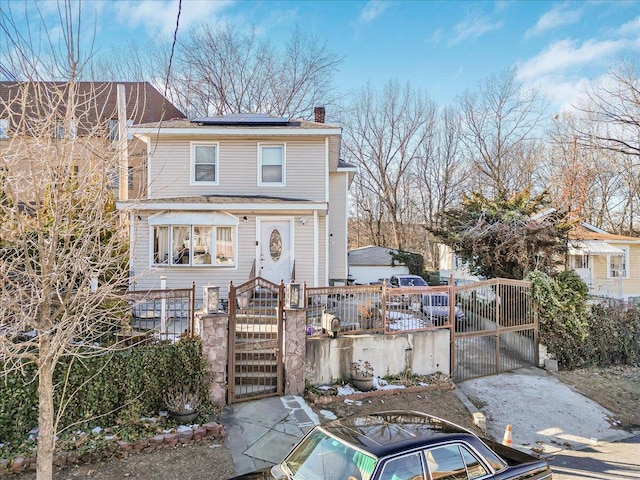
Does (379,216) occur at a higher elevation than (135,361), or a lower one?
higher

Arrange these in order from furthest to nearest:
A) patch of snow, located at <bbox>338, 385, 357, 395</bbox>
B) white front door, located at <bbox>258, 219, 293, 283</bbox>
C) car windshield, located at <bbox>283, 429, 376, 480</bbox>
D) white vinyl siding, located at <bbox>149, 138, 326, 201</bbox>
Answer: white vinyl siding, located at <bbox>149, 138, 326, 201</bbox>, white front door, located at <bbox>258, 219, 293, 283</bbox>, patch of snow, located at <bbox>338, 385, 357, 395</bbox>, car windshield, located at <bbox>283, 429, 376, 480</bbox>

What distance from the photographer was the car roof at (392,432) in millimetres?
3654

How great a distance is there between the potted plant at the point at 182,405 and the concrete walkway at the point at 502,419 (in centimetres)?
64

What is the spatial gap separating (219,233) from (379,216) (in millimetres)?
26457

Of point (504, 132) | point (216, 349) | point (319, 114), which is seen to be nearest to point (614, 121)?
point (504, 132)

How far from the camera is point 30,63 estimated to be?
434 centimetres

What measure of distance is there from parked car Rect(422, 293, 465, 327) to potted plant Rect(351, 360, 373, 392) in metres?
2.23

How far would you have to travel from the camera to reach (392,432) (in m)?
3.94

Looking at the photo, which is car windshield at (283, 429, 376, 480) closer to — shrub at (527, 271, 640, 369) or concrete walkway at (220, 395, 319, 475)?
concrete walkway at (220, 395, 319, 475)

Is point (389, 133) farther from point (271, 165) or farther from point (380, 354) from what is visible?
point (380, 354)

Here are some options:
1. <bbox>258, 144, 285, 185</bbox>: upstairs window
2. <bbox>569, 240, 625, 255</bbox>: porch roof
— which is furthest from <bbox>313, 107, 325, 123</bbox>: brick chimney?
<bbox>569, 240, 625, 255</bbox>: porch roof

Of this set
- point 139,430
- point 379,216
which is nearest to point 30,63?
point 139,430

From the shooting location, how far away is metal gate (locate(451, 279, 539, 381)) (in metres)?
10.4

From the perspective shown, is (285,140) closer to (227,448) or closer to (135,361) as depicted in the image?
A: (135,361)
